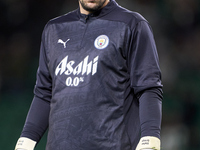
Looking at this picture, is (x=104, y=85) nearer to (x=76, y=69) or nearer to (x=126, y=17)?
(x=76, y=69)

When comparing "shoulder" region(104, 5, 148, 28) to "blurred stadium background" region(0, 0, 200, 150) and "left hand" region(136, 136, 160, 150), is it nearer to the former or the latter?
"left hand" region(136, 136, 160, 150)

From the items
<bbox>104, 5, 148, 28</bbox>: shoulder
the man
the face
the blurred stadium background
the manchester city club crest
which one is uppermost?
the face

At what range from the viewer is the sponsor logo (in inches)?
79.4

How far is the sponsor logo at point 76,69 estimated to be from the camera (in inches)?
79.4

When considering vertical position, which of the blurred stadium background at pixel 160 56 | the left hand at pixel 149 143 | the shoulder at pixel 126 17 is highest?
the shoulder at pixel 126 17

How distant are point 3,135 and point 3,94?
739 millimetres

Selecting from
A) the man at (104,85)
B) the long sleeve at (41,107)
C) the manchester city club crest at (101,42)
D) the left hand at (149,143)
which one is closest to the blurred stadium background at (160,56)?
the long sleeve at (41,107)

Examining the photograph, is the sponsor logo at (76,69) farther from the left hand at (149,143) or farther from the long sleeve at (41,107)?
the left hand at (149,143)

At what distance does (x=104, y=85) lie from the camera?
6.54ft

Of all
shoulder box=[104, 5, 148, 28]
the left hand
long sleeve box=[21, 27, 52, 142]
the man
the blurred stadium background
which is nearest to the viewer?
the left hand

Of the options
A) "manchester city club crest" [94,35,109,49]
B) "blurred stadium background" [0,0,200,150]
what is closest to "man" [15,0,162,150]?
"manchester city club crest" [94,35,109,49]

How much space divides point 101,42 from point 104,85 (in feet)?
0.67

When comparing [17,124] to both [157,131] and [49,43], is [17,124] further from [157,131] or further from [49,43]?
[157,131]

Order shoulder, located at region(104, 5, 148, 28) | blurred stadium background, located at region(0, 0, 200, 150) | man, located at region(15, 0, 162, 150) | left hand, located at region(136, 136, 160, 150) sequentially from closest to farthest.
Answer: left hand, located at region(136, 136, 160, 150) → man, located at region(15, 0, 162, 150) → shoulder, located at region(104, 5, 148, 28) → blurred stadium background, located at region(0, 0, 200, 150)
